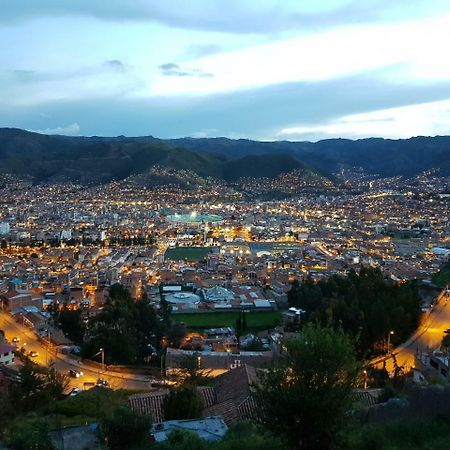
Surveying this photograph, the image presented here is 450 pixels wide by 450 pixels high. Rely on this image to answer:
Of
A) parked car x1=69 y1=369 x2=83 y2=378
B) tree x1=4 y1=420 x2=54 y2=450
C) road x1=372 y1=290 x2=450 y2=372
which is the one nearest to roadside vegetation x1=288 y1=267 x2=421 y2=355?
road x1=372 y1=290 x2=450 y2=372

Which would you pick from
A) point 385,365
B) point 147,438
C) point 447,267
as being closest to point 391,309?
point 385,365

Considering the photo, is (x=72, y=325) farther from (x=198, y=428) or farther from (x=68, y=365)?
(x=198, y=428)

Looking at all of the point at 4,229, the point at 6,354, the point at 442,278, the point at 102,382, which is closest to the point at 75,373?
the point at 102,382

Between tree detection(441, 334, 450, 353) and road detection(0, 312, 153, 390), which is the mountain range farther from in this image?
tree detection(441, 334, 450, 353)

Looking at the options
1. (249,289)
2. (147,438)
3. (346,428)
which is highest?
(346,428)

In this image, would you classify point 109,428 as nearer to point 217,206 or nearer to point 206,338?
point 206,338

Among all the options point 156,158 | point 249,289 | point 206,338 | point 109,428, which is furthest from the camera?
point 156,158
